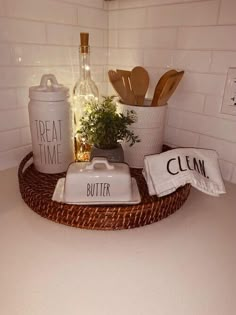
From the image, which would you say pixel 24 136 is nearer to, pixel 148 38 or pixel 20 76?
pixel 20 76

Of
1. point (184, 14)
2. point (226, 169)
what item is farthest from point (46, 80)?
point (226, 169)

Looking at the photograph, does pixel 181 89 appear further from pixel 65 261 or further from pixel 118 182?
pixel 65 261

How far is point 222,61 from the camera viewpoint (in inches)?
28.7

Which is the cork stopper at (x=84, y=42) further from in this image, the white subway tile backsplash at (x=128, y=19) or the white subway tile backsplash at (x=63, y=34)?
the white subway tile backsplash at (x=128, y=19)

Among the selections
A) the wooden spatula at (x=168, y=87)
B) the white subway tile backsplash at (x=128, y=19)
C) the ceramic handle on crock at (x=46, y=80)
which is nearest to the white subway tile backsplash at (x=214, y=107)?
the wooden spatula at (x=168, y=87)

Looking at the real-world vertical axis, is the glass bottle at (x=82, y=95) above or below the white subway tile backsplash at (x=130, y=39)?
below

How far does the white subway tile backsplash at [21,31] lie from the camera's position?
71 centimetres

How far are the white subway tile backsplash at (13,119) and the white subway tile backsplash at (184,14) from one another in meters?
0.52

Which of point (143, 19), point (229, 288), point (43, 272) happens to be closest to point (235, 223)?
point (229, 288)

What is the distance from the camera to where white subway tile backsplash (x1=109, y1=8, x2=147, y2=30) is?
0.88 m

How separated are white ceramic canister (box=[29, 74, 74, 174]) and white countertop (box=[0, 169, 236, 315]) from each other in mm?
154

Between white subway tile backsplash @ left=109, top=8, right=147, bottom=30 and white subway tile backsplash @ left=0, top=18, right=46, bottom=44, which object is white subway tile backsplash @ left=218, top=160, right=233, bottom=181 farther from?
white subway tile backsplash @ left=0, top=18, right=46, bottom=44

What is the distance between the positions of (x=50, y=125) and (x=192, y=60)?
0.48m

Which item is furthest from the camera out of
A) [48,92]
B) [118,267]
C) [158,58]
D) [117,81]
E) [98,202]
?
[158,58]
